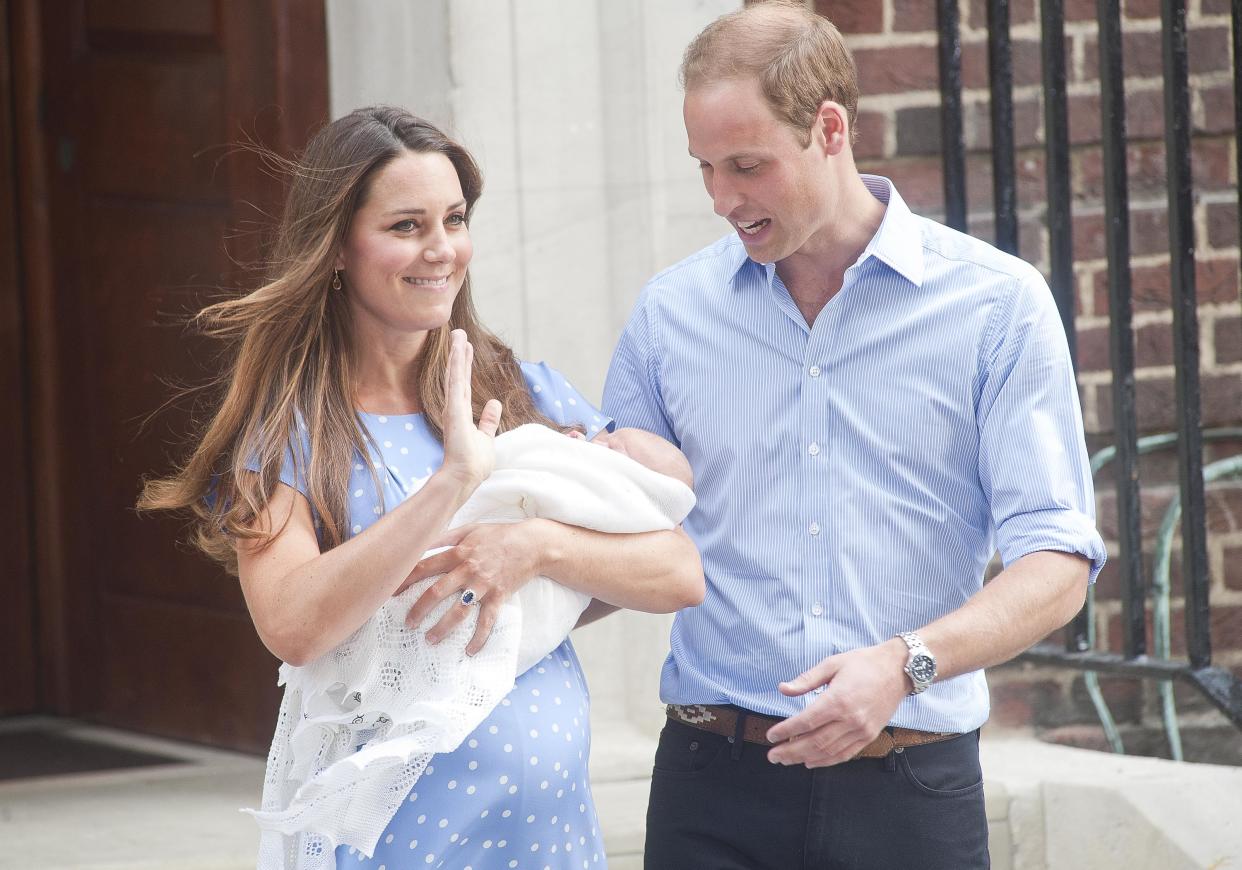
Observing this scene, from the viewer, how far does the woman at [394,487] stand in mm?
1823

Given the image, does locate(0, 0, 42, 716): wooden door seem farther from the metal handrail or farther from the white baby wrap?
the metal handrail

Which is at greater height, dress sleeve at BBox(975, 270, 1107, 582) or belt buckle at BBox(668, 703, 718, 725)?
dress sleeve at BBox(975, 270, 1107, 582)

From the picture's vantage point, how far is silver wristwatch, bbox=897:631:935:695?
71.2 inches

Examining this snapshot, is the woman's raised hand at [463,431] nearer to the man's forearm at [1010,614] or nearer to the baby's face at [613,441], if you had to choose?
the baby's face at [613,441]

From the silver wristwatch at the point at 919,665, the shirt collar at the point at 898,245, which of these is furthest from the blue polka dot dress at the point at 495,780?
the shirt collar at the point at 898,245

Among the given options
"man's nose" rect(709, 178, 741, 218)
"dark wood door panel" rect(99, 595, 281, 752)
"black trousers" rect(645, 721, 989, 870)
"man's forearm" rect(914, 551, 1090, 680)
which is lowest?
"dark wood door panel" rect(99, 595, 281, 752)

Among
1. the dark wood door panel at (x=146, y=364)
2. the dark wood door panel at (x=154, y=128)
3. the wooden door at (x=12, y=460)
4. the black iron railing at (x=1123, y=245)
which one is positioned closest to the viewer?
the black iron railing at (x=1123, y=245)

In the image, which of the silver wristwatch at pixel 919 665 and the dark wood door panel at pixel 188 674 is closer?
the silver wristwatch at pixel 919 665

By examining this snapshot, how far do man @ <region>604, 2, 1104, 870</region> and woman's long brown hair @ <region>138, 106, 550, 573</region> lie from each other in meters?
0.33

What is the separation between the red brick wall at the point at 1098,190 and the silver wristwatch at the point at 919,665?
1.64 meters

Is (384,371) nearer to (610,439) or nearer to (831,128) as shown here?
(610,439)

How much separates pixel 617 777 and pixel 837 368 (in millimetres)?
1292

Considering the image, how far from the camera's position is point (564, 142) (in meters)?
3.10

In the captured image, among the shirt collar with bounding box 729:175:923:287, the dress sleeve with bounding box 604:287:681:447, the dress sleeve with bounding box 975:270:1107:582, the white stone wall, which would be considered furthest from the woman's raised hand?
the white stone wall
